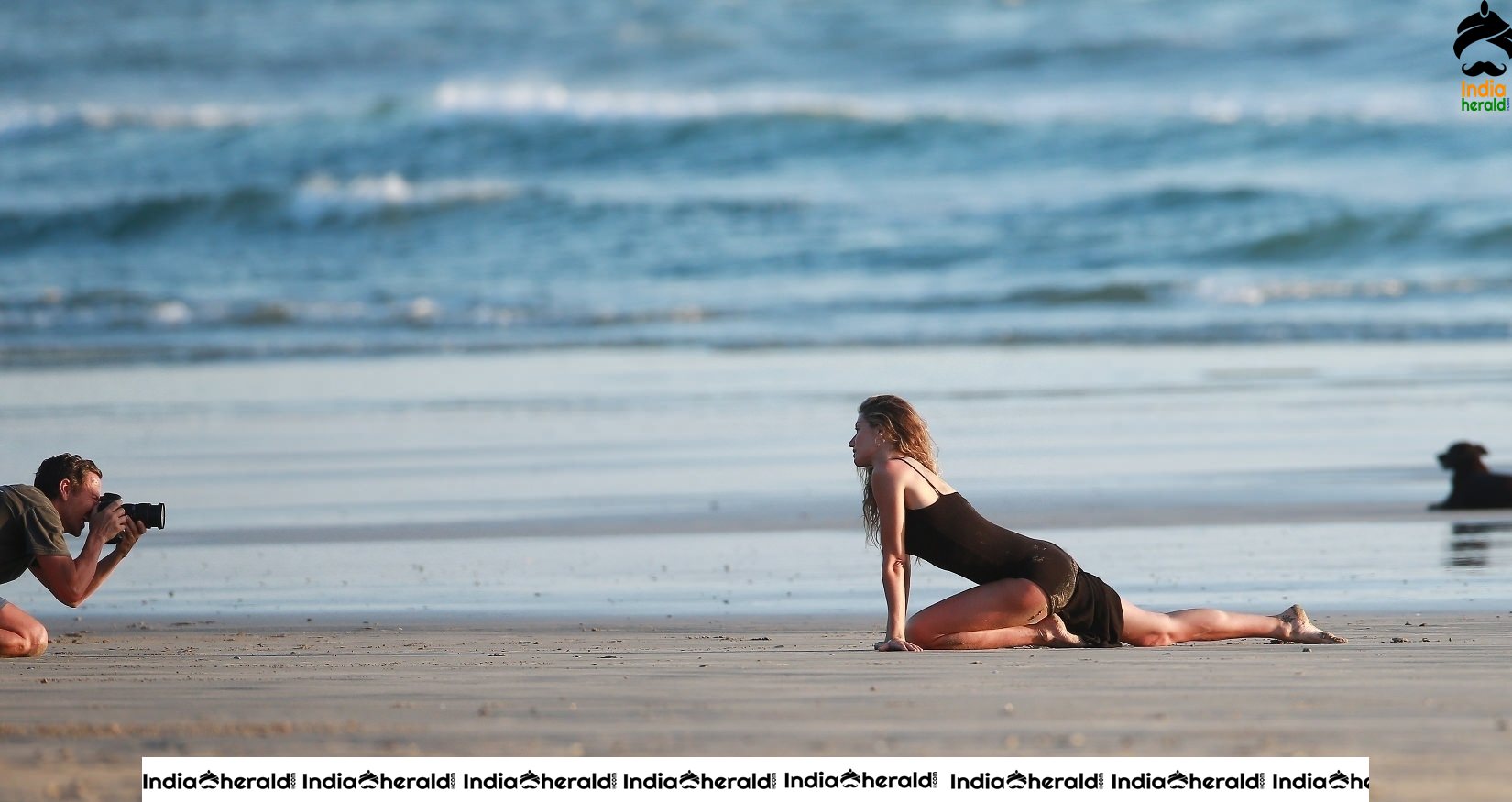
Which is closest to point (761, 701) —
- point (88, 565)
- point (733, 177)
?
point (88, 565)

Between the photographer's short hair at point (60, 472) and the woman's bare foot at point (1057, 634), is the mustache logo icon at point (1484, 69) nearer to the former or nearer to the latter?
the woman's bare foot at point (1057, 634)

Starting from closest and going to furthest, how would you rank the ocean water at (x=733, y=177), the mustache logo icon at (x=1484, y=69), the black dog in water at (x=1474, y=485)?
the black dog in water at (x=1474, y=485), the ocean water at (x=733, y=177), the mustache logo icon at (x=1484, y=69)

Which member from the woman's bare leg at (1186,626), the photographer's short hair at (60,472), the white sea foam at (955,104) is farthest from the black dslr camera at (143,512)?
the white sea foam at (955,104)

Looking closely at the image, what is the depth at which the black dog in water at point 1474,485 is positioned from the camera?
27.5 feet

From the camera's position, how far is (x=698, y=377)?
574 inches

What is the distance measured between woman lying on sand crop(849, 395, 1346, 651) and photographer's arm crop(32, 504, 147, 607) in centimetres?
239

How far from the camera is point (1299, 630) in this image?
542 centimetres

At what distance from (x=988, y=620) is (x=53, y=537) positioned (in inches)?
120

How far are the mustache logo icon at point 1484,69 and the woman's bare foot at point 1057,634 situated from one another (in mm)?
26780

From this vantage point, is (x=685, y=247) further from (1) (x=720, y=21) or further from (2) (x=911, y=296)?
(1) (x=720, y=21)

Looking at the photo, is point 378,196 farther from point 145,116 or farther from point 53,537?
point 53,537

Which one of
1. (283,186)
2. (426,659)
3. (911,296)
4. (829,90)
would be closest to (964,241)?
(911,296)

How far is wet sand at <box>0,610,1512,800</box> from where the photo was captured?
3777mm

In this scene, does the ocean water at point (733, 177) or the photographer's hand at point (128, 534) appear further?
the ocean water at point (733, 177)
